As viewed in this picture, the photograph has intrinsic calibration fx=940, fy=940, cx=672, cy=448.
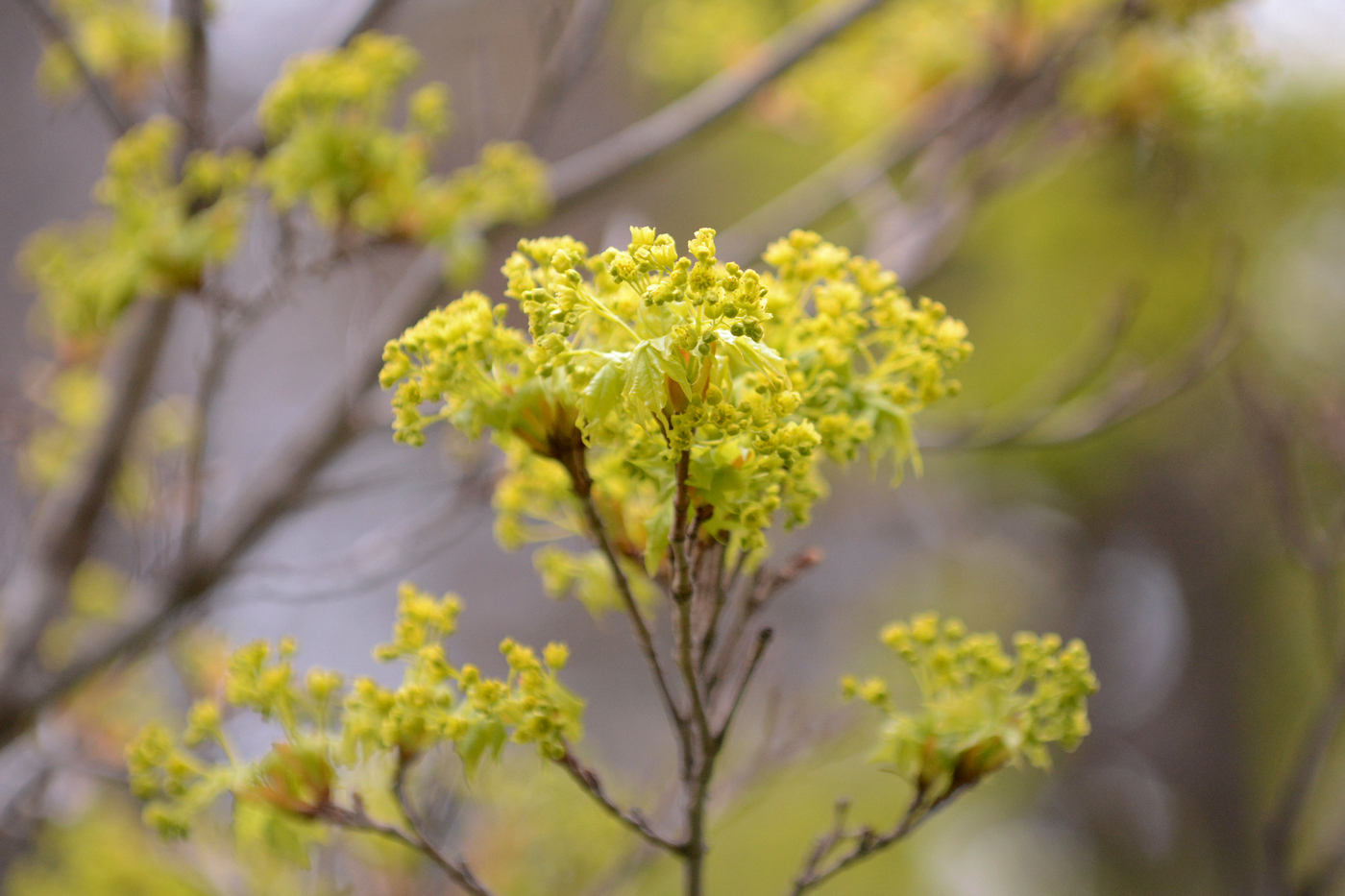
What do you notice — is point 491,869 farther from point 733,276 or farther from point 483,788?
point 733,276

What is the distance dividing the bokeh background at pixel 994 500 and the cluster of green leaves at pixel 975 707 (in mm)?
1496

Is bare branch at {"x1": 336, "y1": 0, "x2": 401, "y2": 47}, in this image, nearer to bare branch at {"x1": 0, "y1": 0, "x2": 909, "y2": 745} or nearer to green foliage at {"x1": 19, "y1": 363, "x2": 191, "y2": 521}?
bare branch at {"x1": 0, "y1": 0, "x2": 909, "y2": 745}

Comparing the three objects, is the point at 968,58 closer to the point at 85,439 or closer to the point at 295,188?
the point at 295,188

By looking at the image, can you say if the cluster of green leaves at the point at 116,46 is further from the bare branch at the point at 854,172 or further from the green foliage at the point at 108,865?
the green foliage at the point at 108,865

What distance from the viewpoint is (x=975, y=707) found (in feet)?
2.82

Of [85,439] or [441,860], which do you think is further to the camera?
[85,439]

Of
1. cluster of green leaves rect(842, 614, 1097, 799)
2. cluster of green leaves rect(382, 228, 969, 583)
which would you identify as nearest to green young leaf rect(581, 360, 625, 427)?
cluster of green leaves rect(382, 228, 969, 583)

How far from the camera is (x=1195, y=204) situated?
11.3 ft

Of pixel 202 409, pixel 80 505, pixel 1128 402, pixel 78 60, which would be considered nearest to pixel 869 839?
pixel 1128 402

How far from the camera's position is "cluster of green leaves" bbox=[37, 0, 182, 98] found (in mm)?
1689

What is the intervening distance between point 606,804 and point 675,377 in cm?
39

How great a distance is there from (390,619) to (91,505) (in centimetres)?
434

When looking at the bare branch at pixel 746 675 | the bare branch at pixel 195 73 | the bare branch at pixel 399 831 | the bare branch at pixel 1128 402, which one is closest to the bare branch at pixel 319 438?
the bare branch at pixel 195 73

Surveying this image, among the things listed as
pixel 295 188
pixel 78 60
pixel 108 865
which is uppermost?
pixel 78 60
